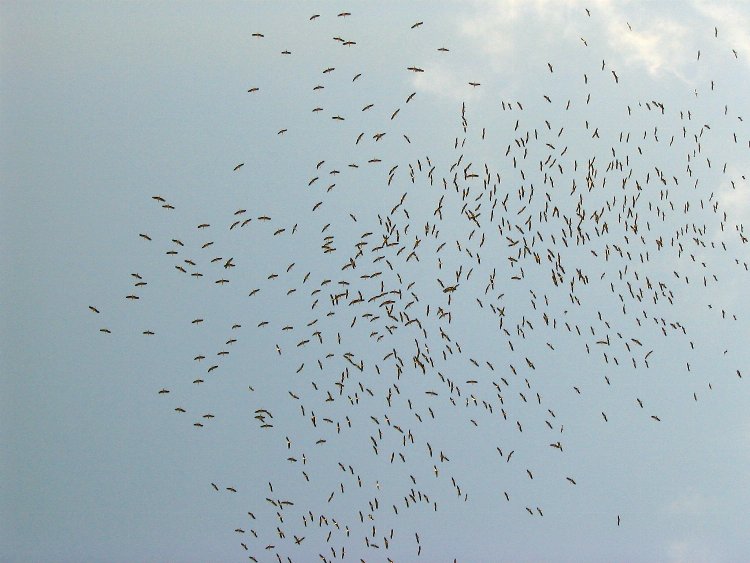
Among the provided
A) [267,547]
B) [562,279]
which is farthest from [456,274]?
[267,547]

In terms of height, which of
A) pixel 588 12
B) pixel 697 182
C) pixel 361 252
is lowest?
pixel 361 252

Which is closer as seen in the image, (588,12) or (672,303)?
(588,12)

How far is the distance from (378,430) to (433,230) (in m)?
3.06

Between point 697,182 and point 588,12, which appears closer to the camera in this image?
point 588,12

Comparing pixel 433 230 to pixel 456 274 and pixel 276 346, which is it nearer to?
pixel 456 274

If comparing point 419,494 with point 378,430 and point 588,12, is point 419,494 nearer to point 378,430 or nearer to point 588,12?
point 378,430

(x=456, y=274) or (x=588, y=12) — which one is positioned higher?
(x=588, y=12)

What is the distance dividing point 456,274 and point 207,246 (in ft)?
12.2

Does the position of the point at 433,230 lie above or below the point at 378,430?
above

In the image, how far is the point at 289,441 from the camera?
1330 centimetres

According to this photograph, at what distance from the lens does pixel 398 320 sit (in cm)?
1369

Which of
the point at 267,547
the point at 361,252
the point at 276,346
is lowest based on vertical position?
the point at 267,547

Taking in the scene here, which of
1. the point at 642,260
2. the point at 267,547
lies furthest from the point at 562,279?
the point at 267,547

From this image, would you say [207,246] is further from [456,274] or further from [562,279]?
[562,279]
